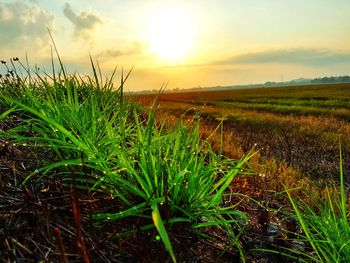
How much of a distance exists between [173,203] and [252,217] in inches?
52.1

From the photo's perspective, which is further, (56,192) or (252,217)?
(252,217)

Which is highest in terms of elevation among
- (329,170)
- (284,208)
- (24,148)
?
(24,148)

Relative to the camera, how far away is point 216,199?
2559 millimetres

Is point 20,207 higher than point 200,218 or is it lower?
higher

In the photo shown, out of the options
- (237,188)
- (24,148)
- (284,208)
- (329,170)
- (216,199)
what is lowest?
(329,170)

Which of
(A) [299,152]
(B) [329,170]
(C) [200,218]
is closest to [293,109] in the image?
(A) [299,152]

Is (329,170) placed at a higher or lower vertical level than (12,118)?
lower

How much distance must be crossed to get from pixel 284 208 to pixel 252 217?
30.9 inches

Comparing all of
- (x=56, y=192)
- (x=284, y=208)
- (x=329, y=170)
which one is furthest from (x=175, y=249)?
(x=329, y=170)

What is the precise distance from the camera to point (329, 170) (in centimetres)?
772

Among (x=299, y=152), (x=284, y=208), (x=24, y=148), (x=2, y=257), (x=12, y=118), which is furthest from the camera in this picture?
(x=299, y=152)

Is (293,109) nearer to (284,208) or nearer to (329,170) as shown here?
(329,170)

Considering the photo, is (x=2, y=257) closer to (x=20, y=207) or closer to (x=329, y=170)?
(x=20, y=207)

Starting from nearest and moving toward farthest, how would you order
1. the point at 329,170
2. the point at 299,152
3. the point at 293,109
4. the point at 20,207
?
the point at 20,207
the point at 329,170
the point at 299,152
the point at 293,109
